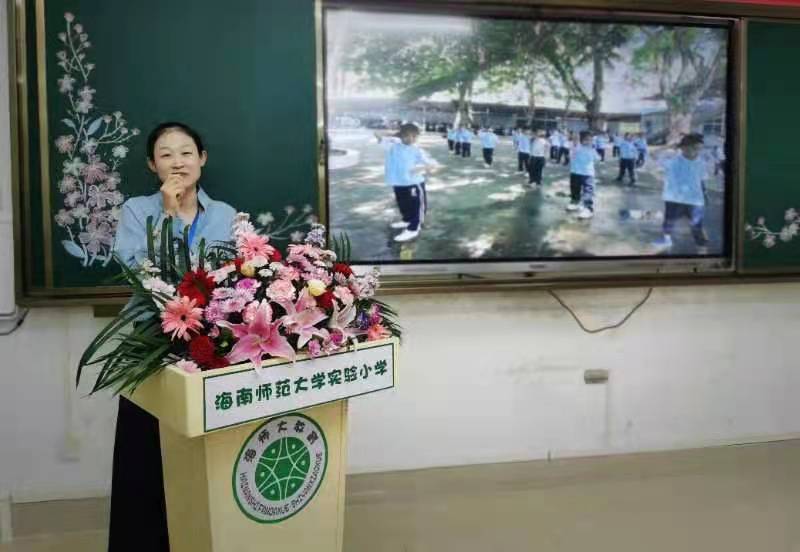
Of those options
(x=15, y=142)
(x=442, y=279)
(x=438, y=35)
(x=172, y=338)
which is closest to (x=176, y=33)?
(x=15, y=142)

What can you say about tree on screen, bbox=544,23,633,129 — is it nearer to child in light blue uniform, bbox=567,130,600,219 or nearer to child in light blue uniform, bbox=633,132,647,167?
child in light blue uniform, bbox=567,130,600,219

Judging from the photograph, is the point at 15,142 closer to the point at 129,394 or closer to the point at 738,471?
the point at 129,394

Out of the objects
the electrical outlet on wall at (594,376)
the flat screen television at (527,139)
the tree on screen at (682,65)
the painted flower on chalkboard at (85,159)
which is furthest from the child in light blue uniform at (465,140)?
the painted flower on chalkboard at (85,159)

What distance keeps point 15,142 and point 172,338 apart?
159cm

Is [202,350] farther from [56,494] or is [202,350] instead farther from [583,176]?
[583,176]

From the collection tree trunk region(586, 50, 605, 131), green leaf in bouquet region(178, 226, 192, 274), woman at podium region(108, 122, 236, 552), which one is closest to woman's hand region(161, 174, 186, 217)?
woman at podium region(108, 122, 236, 552)

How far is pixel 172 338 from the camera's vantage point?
1.39m

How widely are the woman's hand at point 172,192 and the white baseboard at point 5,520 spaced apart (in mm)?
1355

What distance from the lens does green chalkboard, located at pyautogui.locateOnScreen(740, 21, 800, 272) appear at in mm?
3072

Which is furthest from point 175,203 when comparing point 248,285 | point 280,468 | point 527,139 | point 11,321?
point 527,139

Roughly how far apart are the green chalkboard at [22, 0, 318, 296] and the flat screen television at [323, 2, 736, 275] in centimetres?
18

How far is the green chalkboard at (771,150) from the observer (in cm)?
307

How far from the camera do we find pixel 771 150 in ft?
10.3

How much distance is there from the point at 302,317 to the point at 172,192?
1372 mm
